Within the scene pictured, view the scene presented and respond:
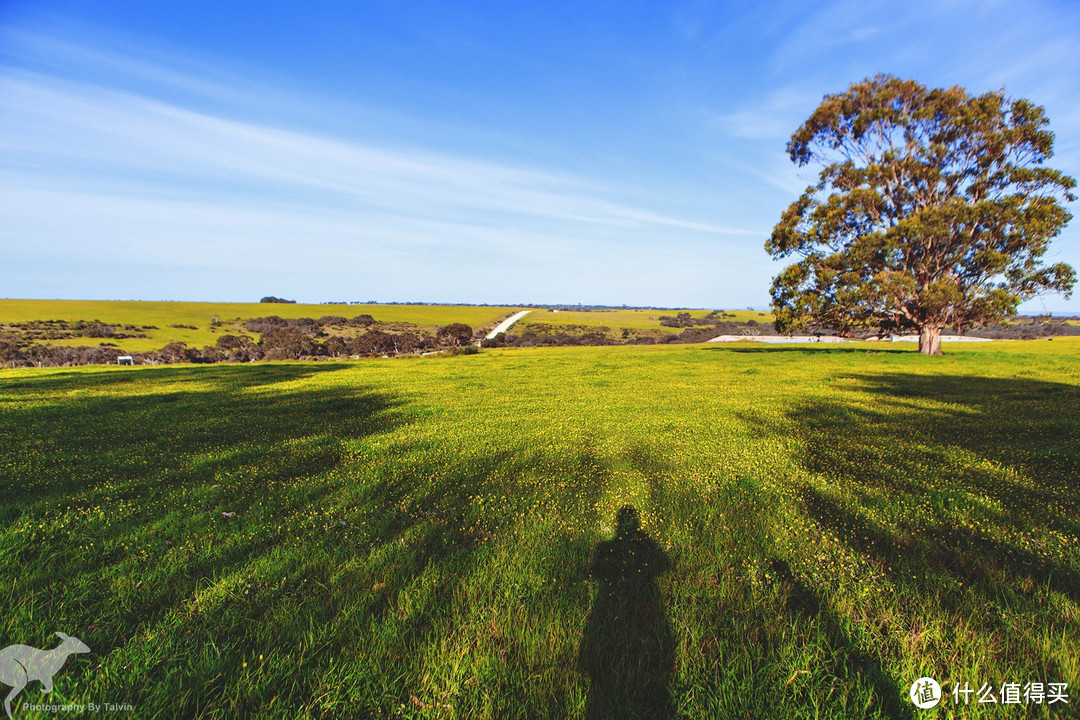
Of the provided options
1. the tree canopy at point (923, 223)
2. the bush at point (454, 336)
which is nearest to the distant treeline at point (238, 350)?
the bush at point (454, 336)

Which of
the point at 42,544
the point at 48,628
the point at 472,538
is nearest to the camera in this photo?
the point at 48,628

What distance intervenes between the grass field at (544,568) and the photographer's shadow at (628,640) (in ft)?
0.07

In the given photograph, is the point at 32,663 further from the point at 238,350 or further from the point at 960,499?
the point at 238,350

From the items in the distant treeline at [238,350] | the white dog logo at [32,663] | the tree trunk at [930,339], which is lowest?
the distant treeline at [238,350]

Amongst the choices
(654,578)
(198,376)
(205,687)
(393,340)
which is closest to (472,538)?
(654,578)

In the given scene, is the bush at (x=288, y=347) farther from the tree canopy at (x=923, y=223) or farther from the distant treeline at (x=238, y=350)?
the tree canopy at (x=923, y=223)

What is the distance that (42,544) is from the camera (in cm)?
451

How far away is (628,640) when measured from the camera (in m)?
3.35

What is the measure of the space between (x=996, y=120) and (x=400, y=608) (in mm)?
43922

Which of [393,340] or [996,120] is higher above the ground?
[996,120]

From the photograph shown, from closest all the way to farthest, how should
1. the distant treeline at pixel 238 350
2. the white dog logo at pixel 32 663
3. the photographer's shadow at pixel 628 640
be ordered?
the white dog logo at pixel 32 663 < the photographer's shadow at pixel 628 640 < the distant treeline at pixel 238 350

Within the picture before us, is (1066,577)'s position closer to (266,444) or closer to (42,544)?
(42,544)

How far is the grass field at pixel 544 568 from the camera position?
2.91m

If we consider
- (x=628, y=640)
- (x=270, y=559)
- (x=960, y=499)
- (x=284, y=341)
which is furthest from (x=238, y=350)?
(x=960, y=499)
